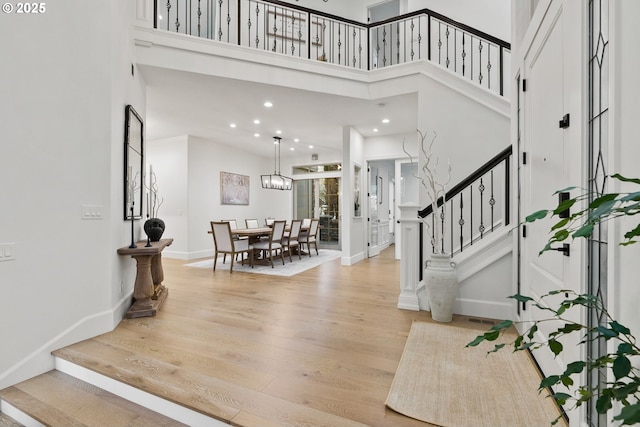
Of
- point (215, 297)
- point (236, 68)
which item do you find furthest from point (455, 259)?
point (236, 68)

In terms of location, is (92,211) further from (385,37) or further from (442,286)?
(385,37)

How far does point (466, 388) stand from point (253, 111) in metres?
5.09

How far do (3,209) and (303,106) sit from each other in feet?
13.4

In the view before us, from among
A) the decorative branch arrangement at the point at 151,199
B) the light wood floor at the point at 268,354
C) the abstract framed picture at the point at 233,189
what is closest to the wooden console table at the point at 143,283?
the light wood floor at the point at 268,354

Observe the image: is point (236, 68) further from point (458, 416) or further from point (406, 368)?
point (458, 416)

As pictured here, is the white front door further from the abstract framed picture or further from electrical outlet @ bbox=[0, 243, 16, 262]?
the abstract framed picture

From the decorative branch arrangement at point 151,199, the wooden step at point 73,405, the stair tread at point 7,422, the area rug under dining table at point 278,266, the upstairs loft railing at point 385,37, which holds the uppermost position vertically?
the upstairs loft railing at point 385,37

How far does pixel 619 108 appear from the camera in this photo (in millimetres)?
1043

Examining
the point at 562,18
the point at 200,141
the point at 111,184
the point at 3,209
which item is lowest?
the point at 3,209

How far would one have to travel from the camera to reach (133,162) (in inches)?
136

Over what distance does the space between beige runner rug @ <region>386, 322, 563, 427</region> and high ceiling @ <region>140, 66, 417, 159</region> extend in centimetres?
382

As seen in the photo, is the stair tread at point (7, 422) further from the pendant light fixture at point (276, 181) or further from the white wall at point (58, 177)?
the pendant light fixture at point (276, 181)

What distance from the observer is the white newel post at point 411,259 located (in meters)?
3.21

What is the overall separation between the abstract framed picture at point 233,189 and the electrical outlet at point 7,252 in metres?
5.85
